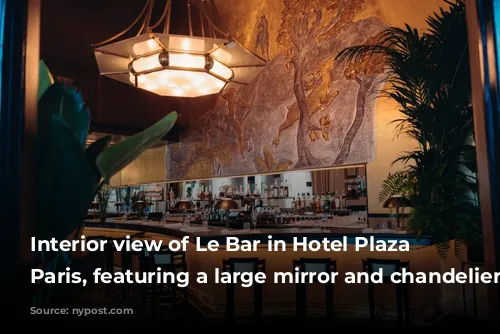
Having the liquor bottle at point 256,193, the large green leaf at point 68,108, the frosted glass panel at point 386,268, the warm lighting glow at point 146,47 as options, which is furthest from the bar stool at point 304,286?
the large green leaf at point 68,108

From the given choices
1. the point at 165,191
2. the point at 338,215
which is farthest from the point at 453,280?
the point at 165,191

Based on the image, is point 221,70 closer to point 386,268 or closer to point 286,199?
point 386,268

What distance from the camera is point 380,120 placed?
6.25m

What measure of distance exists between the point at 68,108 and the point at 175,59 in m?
3.75

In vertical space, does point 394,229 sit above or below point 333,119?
below

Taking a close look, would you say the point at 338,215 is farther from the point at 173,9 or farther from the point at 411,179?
the point at 173,9

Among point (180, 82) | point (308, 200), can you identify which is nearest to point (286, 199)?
point (308, 200)

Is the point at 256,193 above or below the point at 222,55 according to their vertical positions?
below

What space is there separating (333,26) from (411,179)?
3146 millimetres

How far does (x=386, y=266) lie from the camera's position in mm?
4719

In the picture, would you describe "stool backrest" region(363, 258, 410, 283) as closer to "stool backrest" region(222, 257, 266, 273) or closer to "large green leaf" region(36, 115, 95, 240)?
"stool backrest" region(222, 257, 266, 273)

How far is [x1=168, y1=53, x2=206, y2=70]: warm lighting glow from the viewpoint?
15.0 feet

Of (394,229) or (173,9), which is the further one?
(173,9)

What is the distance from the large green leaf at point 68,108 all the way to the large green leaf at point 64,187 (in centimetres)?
8
